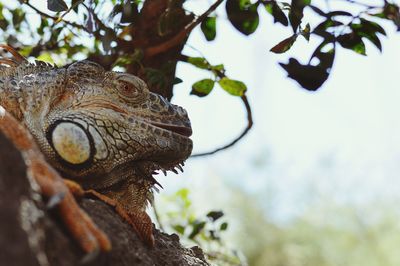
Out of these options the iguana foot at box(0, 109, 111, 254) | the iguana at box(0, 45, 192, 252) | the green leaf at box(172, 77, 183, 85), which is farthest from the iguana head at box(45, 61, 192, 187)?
the iguana foot at box(0, 109, 111, 254)

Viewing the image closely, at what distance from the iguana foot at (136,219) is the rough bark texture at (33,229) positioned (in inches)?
4.8

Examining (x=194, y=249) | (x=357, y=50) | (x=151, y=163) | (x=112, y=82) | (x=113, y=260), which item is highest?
(x=357, y=50)

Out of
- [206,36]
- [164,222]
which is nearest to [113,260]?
[206,36]

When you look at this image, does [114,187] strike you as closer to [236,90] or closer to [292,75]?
[292,75]

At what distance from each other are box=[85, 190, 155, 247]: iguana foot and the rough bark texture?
0.12 meters

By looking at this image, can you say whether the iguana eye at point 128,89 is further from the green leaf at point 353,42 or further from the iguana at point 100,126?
the green leaf at point 353,42

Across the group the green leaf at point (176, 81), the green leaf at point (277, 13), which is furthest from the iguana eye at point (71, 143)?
the green leaf at point (176, 81)

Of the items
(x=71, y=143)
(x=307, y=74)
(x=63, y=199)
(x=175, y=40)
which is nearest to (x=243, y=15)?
(x=307, y=74)

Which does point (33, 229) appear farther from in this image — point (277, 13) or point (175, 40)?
point (175, 40)

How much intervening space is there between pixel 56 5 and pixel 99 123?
2.25ft

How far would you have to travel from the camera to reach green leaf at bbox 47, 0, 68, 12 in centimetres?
410

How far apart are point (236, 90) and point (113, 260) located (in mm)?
2607

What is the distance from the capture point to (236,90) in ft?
17.2

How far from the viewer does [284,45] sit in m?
3.90
